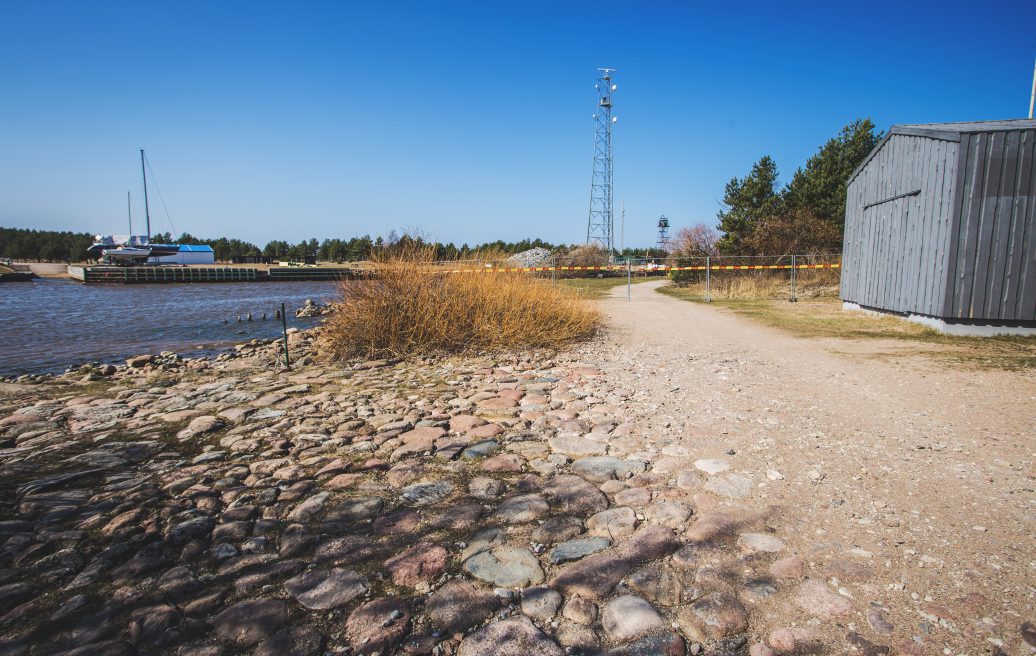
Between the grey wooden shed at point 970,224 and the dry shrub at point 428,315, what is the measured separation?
729 cm

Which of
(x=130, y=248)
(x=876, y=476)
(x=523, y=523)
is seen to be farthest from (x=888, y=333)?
(x=130, y=248)

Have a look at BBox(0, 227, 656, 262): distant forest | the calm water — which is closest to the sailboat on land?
BBox(0, 227, 656, 262): distant forest

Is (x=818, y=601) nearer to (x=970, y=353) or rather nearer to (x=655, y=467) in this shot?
(x=655, y=467)

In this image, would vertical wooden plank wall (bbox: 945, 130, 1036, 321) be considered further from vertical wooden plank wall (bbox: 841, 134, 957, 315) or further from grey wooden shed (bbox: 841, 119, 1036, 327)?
vertical wooden plank wall (bbox: 841, 134, 957, 315)

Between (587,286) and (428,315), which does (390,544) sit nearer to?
(428,315)

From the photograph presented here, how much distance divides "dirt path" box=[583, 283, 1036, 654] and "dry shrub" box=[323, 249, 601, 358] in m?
2.01

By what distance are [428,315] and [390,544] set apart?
5.21 metres

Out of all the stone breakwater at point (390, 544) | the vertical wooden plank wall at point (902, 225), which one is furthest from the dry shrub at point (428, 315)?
the vertical wooden plank wall at point (902, 225)

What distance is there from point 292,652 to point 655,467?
2273mm

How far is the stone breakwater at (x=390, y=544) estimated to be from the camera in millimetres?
1774

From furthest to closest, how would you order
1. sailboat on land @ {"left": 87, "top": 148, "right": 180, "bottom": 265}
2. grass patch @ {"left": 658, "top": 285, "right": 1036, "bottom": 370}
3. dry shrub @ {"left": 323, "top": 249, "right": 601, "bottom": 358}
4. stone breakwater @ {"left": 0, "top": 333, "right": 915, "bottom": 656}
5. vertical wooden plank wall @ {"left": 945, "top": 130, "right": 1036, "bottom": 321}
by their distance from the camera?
sailboat on land @ {"left": 87, "top": 148, "right": 180, "bottom": 265}, vertical wooden plank wall @ {"left": 945, "top": 130, "right": 1036, "bottom": 321}, dry shrub @ {"left": 323, "top": 249, "right": 601, "bottom": 358}, grass patch @ {"left": 658, "top": 285, "right": 1036, "bottom": 370}, stone breakwater @ {"left": 0, "top": 333, "right": 915, "bottom": 656}

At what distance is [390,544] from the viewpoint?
2338mm

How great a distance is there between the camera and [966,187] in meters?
9.02

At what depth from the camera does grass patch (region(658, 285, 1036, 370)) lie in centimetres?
694
